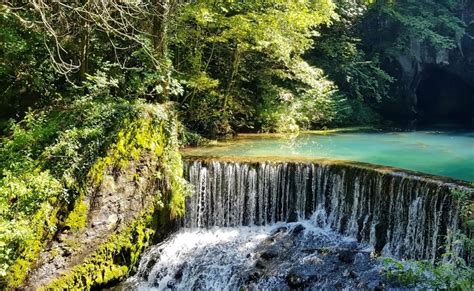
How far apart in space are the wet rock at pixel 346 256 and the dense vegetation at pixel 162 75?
145 inches

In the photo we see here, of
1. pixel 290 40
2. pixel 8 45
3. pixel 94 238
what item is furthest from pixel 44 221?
pixel 290 40

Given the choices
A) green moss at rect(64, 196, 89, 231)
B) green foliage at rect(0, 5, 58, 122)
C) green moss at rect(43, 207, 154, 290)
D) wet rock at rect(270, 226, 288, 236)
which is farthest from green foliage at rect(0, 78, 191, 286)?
wet rock at rect(270, 226, 288, 236)

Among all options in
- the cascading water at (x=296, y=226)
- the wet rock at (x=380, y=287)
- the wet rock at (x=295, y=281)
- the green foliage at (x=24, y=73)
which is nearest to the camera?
the wet rock at (x=380, y=287)

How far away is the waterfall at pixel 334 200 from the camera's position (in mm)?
7348

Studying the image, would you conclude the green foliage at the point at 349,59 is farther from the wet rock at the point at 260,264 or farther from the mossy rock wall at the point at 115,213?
the wet rock at the point at 260,264

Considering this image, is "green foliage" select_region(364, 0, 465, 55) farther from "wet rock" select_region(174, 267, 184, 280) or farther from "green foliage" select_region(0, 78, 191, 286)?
"wet rock" select_region(174, 267, 184, 280)

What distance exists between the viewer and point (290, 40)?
12367 mm

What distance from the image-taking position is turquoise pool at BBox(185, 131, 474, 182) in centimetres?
988

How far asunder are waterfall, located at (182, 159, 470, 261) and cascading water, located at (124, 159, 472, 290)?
0.02 metres

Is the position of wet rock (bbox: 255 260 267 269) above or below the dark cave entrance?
below

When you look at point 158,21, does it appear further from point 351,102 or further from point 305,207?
point 351,102

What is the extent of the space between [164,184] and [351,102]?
11.4 metres

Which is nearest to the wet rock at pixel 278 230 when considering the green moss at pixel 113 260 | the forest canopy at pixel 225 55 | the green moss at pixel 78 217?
the green moss at pixel 113 260

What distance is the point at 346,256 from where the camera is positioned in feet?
24.2
